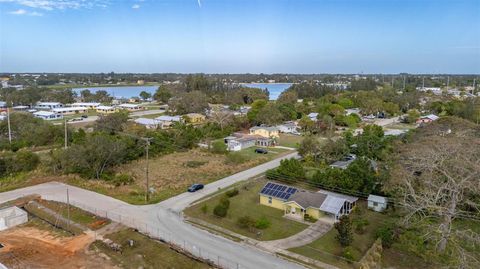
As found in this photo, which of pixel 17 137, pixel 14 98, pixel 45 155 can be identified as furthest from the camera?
pixel 14 98

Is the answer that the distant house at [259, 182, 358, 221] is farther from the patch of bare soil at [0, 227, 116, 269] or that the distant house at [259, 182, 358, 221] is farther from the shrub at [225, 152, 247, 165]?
the patch of bare soil at [0, 227, 116, 269]

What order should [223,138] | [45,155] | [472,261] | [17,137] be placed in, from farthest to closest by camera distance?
1. [223,138]
2. [17,137]
3. [45,155]
4. [472,261]

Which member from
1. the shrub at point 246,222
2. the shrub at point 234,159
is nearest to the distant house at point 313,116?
the shrub at point 234,159

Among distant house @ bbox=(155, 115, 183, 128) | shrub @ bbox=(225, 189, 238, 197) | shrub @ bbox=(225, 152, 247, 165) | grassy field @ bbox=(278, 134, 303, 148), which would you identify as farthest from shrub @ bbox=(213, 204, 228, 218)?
distant house @ bbox=(155, 115, 183, 128)

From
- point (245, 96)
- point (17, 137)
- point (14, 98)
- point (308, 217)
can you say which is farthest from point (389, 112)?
point (14, 98)

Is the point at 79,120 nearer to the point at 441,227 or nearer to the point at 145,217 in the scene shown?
the point at 145,217

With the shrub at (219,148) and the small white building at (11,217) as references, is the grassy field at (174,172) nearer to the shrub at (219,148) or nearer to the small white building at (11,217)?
the shrub at (219,148)

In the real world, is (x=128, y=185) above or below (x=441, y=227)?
below
